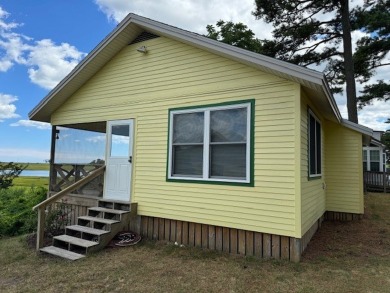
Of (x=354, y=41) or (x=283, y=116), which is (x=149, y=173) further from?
(x=354, y=41)

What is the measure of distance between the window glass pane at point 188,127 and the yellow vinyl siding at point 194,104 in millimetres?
252

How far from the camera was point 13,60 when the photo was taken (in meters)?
18.8

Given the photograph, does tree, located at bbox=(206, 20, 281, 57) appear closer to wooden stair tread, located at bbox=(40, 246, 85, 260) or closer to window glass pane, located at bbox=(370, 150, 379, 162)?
window glass pane, located at bbox=(370, 150, 379, 162)

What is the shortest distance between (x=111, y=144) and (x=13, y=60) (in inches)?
632

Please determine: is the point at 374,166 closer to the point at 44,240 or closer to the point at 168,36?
the point at 168,36

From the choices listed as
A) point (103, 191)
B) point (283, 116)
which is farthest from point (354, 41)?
point (103, 191)

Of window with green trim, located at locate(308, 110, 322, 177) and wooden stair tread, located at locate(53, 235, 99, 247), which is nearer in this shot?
wooden stair tread, located at locate(53, 235, 99, 247)

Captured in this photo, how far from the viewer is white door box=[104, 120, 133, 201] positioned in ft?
23.0

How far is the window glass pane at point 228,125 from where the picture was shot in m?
5.47

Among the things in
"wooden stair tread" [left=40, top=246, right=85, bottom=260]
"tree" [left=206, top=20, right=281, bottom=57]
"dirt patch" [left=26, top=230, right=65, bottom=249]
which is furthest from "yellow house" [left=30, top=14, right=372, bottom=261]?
"tree" [left=206, top=20, right=281, bottom=57]

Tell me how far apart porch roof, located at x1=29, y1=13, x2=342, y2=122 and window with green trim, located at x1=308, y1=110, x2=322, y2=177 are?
1.21 ft

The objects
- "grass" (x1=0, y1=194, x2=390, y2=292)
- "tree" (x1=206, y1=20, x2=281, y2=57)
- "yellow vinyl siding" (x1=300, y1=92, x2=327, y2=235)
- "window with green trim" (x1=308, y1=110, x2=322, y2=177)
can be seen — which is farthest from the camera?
"tree" (x1=206, y1=20, x2=281, y2=57)

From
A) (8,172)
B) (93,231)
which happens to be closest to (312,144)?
(93,231)

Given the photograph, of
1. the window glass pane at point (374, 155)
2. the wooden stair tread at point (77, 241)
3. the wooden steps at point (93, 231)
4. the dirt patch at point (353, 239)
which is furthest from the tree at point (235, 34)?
the wooden stair tread at point (77, 241)
